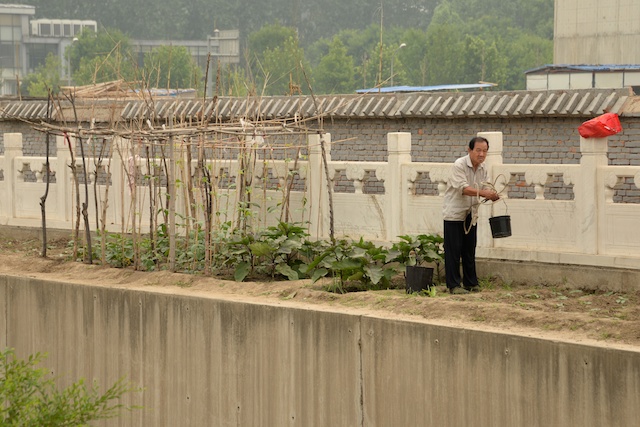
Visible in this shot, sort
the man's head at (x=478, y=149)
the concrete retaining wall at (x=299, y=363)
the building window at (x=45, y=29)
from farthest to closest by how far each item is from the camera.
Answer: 1. the building window at (x=45, y=29)
2. the man's head at (x=478, y=149)
3. the concrete retaining wall at (x=299, y=363)

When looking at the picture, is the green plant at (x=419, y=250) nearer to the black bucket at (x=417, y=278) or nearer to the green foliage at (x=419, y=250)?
the green foliage at (x=419, y=250)

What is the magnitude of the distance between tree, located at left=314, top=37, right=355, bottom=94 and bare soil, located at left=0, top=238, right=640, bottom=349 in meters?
51.3

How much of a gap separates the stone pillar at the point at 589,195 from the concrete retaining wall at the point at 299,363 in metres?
2.01

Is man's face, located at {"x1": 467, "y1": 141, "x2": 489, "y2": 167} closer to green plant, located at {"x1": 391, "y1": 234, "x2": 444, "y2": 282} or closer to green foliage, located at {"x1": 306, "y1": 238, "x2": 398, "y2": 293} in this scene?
green plant, located at {"x1": 391, "y1": 234, "x2": 444, "y2": 282}

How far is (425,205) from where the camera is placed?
11.3 m

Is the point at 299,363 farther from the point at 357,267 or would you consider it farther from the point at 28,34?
the point at 28,34

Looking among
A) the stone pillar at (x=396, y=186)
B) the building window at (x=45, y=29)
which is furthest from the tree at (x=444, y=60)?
the stone pillar at (x=396, y=186)

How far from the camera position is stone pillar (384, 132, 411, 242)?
11.4m

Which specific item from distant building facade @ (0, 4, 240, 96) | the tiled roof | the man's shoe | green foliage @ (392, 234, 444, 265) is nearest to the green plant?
green foliage @ (392, 234, 444, 265)

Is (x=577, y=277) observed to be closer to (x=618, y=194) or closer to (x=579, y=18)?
(x=618, y=194)

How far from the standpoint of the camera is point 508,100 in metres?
16.2

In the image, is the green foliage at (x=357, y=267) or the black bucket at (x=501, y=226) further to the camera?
the green foliage at (x=357, y=267)

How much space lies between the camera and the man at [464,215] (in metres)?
10.2

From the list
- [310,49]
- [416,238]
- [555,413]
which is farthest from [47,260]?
[310,49]
